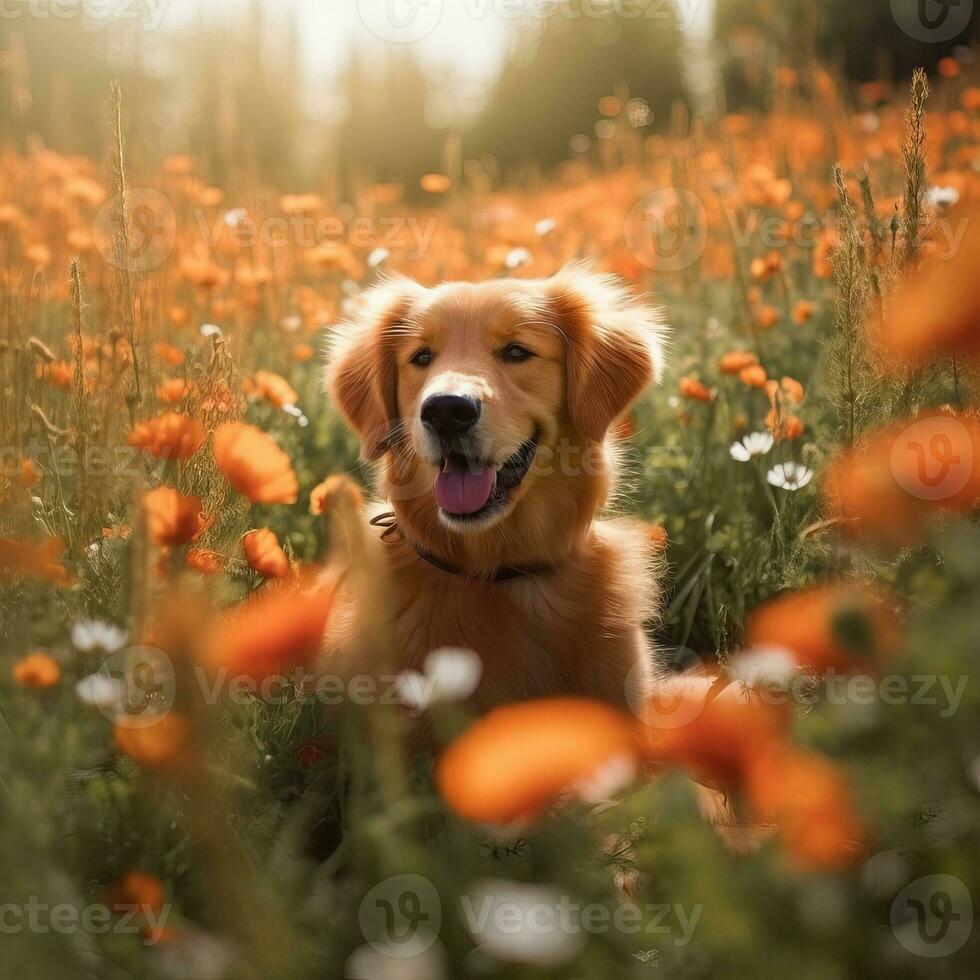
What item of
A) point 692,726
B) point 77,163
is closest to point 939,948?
point 692,726

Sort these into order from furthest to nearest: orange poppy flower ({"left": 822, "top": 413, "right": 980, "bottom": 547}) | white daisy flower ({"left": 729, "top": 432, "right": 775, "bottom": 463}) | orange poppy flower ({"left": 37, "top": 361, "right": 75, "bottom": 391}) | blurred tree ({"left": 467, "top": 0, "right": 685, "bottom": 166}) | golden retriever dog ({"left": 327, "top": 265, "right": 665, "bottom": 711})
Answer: blurred tree ({"left": 467, "top": 0, "right": 685, "bottom": 166})
white daisy flower ({"left": 729, "top": 432, "right": 775, "bottom": 463})
orange poppy flower ({"left": 37, "top": 361, "right": 75, "bottom": 391})
golden retriever dog ({"left": 327, "top": 265, "right": 665, "bottom": 711})
orange poppy flower ({"left": 822, "top": 413, "right": 980, "bottom": 547})

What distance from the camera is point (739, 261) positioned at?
3574 millimetres

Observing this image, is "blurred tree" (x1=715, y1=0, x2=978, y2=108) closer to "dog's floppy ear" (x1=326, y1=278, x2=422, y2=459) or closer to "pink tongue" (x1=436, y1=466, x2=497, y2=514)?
"dog's floppy ear" (x1=326, y1=278, x2=422, y2=459)

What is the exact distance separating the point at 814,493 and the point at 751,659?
1.54 meters

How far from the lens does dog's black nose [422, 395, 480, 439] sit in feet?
7.80

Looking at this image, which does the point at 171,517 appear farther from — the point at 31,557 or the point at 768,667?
the point at 768,667

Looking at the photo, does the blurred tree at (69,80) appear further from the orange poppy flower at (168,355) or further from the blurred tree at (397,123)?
the blurred tree at (397,123)

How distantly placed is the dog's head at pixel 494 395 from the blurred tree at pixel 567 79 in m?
12.5

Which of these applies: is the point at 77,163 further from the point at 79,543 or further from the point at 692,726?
the point at 692,726

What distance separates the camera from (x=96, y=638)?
148cm

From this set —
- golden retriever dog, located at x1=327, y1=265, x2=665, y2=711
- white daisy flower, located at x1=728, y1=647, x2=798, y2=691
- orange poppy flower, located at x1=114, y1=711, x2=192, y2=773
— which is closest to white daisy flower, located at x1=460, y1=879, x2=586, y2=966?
orange poppy flower, located at x1=114, y1=711, x2=192, y2=773

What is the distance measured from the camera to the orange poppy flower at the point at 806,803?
92 centimetres

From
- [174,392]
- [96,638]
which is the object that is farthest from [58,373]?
[96,638]

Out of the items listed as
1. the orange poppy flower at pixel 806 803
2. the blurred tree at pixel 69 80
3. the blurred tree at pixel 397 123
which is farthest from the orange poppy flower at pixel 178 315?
the blurred tree at pixel 397 123
